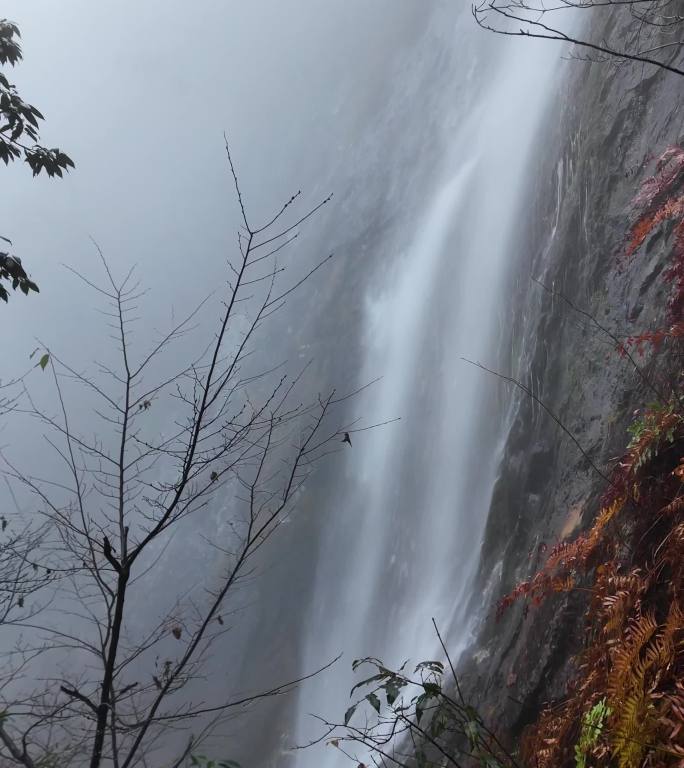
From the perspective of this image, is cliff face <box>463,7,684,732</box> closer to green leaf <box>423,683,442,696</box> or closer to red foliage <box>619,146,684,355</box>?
red foliage <box>619,146,684,355</box>

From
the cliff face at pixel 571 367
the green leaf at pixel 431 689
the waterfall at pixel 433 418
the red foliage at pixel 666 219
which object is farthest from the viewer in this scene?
the waterfall at pixel 433 418

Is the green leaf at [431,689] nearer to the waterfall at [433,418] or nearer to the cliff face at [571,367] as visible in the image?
the cliff face at [571,367]

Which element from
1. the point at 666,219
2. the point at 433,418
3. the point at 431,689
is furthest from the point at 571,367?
the point at 433,418

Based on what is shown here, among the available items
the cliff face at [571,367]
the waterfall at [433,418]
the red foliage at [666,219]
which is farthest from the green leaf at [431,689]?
the waterfall at [433,418]

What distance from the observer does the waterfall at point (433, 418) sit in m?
10.3

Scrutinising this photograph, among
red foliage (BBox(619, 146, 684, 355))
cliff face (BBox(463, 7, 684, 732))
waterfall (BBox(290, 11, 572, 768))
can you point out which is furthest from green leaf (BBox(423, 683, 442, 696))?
waterfall (BBox(290, 11, 572, 768))

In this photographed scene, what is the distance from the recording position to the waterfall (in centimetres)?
1027

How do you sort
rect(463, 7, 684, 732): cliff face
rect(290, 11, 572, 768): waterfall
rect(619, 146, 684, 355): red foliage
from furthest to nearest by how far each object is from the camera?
rect(290, 11, 572, 768): waterfall
rect(463, 7, 684, 732): cliff face
rect(619, 146, 684, 355): red foliage

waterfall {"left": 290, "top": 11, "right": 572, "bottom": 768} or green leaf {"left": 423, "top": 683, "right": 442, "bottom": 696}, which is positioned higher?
waterfall {"left": 290, "top": 11, "right": 572, "bottom": 768}

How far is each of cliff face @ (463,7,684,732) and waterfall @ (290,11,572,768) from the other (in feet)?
5.23

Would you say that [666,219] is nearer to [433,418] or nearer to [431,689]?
[431,689]

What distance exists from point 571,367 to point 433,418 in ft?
22.6

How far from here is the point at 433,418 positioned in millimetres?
12938

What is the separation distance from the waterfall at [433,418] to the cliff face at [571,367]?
1593 mm
